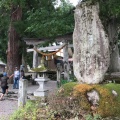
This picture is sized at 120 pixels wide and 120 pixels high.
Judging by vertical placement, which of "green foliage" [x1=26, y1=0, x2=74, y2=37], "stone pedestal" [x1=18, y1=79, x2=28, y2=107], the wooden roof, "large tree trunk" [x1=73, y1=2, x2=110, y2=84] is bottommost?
"stone pedestal" [x1=18, y1=79, x2=28, y2=107]

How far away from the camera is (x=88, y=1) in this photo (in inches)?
324

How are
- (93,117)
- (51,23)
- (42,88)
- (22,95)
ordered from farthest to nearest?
(51,23), (42,88), (22,95), (93,117)

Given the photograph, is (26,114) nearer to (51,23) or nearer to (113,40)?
(113,40)

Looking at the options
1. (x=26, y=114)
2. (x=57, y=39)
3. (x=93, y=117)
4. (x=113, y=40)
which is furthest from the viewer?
(x=57, y=39)

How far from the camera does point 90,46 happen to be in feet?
25.8

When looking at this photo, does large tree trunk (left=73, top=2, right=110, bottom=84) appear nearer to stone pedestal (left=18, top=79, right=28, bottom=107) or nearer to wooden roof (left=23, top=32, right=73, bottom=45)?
stone pedestal (left=18, top=79, right=28, bottom=107)

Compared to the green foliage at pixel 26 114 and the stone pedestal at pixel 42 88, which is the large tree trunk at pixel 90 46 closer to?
the green foliage at pixel 26 114

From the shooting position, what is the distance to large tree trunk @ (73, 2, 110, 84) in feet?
25.2

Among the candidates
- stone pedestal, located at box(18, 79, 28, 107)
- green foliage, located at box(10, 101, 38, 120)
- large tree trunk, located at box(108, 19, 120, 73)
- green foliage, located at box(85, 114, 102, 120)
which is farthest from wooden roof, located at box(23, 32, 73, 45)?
green foliage, located at box(85, 114, 102, 120)

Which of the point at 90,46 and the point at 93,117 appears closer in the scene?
the point at 93,117

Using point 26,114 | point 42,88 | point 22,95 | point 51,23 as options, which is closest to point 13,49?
point 51,23

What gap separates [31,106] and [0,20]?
14706 mm

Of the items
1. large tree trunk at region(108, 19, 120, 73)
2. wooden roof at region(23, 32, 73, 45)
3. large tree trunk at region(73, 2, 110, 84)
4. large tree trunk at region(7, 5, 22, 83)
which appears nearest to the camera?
large tree trunk at region(73, 2, 110, 84)

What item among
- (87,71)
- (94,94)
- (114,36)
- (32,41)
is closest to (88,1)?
(87,71)
